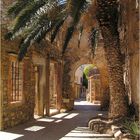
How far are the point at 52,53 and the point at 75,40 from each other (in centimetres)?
466

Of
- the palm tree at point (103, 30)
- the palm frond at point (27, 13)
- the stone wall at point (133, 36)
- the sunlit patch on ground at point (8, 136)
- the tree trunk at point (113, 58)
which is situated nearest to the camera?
the sunlit patch on ground at point (8, 136)

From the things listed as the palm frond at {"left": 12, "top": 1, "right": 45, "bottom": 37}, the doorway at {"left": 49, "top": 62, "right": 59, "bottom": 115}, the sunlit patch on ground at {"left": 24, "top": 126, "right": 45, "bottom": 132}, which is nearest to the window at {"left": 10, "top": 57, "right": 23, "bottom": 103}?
the sunlit patch on ground at {"left": 24, "top": 126, "right": 45, "bottom": 132}

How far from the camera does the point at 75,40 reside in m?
25.2

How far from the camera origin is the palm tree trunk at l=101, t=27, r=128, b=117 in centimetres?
1348

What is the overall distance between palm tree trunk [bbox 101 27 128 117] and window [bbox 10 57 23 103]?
12.3ft

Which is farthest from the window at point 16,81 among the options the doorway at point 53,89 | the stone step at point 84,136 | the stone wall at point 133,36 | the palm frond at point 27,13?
the doorway at point 53,89

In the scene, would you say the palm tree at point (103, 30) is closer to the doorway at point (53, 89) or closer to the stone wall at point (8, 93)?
the stone wall at point (8, 93)

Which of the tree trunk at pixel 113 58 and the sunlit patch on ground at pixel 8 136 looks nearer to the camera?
the sunlit patch on ground at pixel 8 136

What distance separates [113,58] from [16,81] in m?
4.17

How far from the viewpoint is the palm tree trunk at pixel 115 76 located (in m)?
13.5

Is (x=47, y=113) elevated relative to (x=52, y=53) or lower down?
→ lower down

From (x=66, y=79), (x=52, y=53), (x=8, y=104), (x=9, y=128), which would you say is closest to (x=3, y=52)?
(x=8, y=104)

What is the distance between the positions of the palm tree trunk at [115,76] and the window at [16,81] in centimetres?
374

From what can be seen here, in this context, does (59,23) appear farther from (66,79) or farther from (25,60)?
(66,79)
